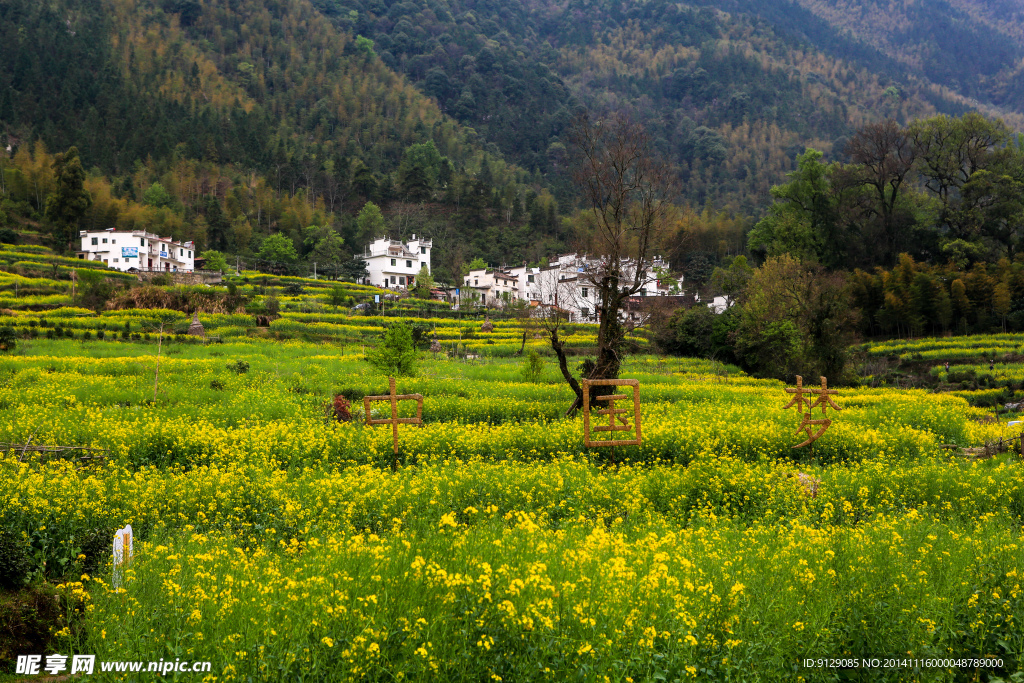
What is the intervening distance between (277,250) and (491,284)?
970 inches

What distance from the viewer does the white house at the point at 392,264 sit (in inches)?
3216

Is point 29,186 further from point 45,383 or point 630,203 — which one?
point 630,203

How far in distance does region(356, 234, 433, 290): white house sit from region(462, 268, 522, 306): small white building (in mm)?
5919

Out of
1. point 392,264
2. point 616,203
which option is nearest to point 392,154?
point 392,264

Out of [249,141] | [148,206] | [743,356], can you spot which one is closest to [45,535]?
[743,356]

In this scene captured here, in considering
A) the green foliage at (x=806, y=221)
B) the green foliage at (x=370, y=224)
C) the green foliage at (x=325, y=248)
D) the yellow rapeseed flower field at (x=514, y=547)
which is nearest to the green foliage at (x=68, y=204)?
the green foliage at (x=325, y=248)

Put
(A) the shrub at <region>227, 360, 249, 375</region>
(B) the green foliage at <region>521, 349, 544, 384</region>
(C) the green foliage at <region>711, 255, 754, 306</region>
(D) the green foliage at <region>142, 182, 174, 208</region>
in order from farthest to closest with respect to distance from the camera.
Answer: (D) the green foliage at <region>142, 182, 174, 208</region> < (C) the green foliage at <region>711, 255, 754, 306</region> < (B) the green foliage at <region>521, 349, 544, 384</region> < (A) the shrub at <region>227, 360, 249, 375</region>

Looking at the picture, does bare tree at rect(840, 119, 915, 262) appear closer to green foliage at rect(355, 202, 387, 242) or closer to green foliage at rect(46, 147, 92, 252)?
green foliage at rect(355, 202, 387, 242)

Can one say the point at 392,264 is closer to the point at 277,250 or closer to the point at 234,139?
the point at 277,250

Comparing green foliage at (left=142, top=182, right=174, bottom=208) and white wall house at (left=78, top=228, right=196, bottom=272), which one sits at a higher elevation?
green foliage at (left=142, top=182, right=174, bottom=208)

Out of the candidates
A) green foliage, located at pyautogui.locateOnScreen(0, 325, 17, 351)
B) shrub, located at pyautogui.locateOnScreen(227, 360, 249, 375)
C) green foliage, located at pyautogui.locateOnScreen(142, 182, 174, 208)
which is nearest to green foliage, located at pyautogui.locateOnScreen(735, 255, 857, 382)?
shrub, located at pyautogui.locateOnScreen(227, 360, 249, 375)

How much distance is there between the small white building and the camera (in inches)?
2992

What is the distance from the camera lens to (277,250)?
3115 inches

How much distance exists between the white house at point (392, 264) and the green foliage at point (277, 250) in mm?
8912
